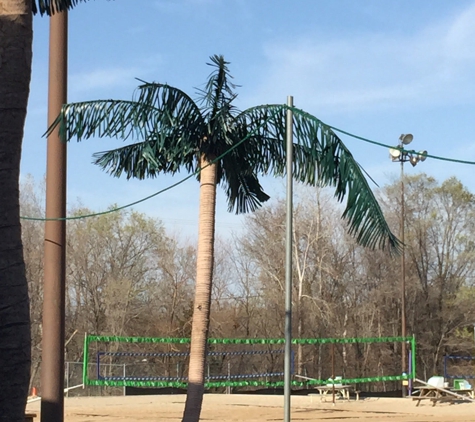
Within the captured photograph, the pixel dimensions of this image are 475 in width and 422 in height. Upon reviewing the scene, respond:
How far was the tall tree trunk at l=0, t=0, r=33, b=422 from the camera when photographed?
502 cm

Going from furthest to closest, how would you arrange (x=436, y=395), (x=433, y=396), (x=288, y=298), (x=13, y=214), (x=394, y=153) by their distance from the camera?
(x=394, y=153), (x=433, y=396), (x=436, y=395), (x=288, y=298), (x=13, y=214)

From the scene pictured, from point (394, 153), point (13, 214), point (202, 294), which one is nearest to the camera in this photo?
point (13, 214)

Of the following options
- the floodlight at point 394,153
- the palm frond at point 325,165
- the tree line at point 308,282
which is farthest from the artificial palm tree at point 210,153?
the tree line at point 308,282

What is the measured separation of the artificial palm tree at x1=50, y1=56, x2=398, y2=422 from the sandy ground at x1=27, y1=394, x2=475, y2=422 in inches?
357

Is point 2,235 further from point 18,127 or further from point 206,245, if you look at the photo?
point 206,245

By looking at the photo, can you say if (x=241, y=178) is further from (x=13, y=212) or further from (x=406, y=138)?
(x=406, y=138)

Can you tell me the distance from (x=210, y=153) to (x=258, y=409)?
13291mm

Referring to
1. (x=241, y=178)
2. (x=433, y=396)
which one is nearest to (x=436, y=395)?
(x=433, y=396)

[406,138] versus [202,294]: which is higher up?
[406,138]

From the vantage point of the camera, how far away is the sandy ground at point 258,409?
18422mm

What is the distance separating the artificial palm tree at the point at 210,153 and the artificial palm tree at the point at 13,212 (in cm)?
322

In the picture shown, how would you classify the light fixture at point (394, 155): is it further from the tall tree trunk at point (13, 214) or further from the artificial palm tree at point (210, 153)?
the tall tree trunk at point (13, 214)

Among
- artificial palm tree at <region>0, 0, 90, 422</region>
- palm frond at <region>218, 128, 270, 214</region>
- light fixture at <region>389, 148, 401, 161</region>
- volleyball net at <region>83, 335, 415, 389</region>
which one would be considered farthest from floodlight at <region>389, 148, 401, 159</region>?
artificial palm tree at <region>0, 0, 90, 422</region>

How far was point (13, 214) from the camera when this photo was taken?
5.23 metres
